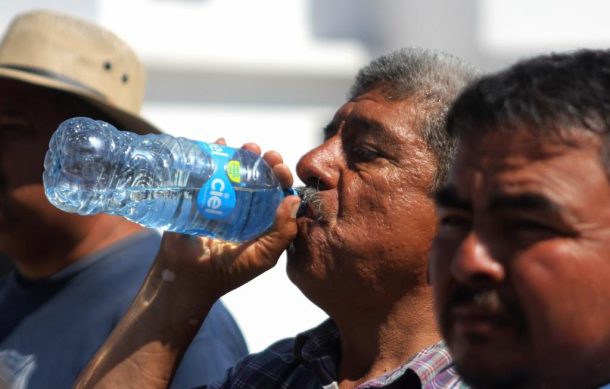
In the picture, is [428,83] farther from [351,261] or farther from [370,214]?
[351,261]

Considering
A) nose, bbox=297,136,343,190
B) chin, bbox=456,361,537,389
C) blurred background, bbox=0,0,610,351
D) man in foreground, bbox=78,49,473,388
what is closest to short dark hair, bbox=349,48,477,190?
man in foreground, bbox=78,49,473,388

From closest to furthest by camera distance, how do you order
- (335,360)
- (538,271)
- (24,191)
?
1. (538,271)
2. (335,360)
3. (24,191)

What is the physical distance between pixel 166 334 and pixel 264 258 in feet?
0.87

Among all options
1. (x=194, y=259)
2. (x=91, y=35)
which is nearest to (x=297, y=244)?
(x=194, y=259)

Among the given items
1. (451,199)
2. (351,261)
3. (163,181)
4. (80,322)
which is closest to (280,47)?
(80,322)

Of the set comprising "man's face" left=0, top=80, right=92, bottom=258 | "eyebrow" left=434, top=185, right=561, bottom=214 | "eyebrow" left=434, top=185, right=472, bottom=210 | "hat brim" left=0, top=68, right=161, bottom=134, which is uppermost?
"eyebrow" left=434, top=185, right=561, bottom=214

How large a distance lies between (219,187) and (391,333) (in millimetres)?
435

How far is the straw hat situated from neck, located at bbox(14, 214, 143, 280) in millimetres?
327

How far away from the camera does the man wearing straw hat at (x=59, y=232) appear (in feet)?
9.00

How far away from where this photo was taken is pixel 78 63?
129 inches

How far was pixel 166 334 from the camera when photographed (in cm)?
235

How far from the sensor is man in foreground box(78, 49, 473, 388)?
85.6 inches

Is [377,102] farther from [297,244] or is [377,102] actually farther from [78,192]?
[78,192]

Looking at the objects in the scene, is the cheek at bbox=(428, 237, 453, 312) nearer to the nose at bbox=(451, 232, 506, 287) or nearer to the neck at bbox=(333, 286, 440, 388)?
the nose at bbox=(451, 232, 506, 287)
